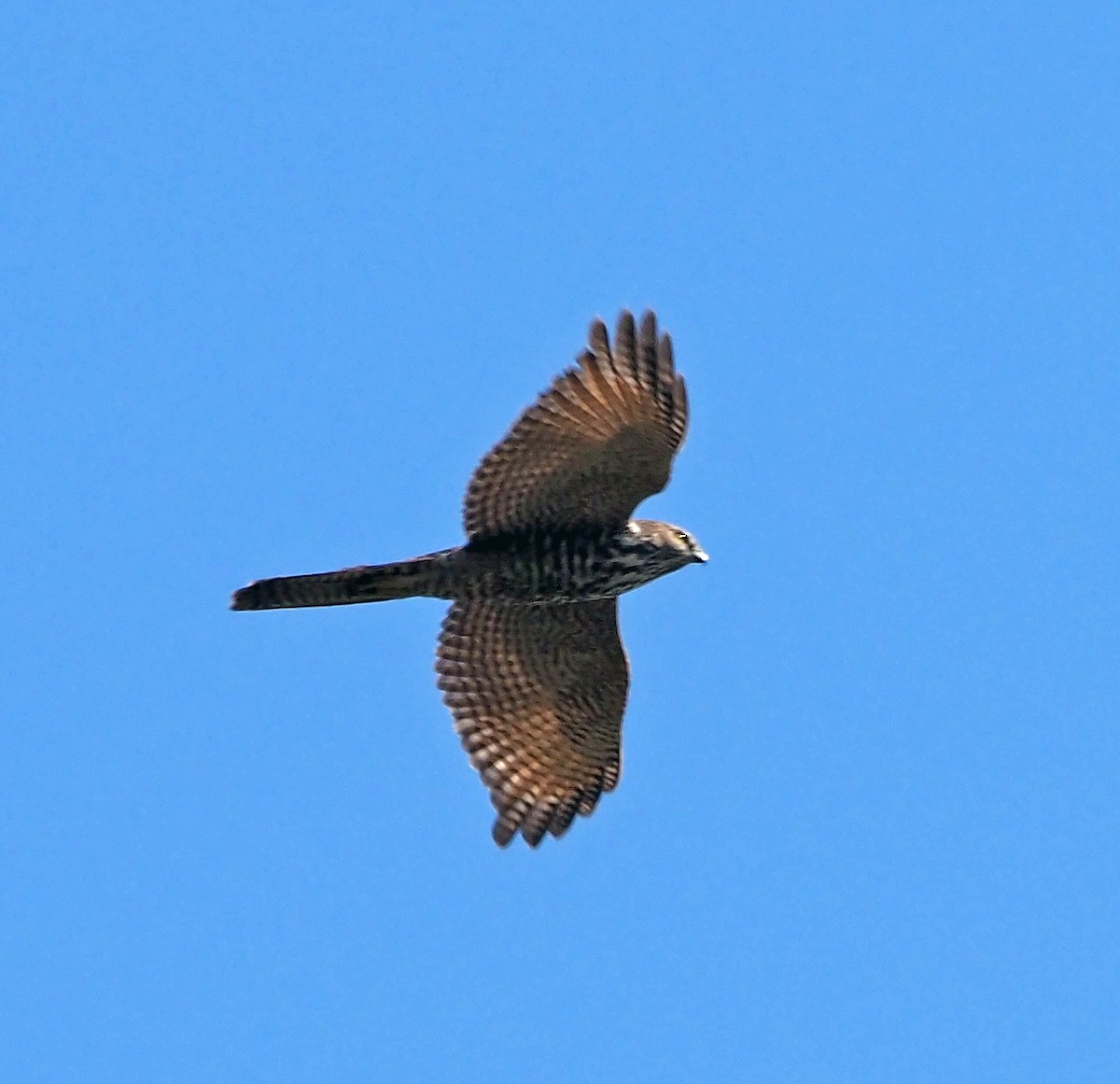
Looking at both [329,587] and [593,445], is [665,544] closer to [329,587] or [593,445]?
[593,445]

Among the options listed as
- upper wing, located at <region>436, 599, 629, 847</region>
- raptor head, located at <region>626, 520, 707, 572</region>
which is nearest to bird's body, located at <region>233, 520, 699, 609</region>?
raptor head, located at <region>626, 520, 707, 572</region>

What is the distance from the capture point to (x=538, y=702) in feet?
59.3

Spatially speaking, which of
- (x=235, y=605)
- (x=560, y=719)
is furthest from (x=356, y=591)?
(x=560, y=719)

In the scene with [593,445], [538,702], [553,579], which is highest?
[593,445]

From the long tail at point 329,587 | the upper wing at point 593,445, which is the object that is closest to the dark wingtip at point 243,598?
the long tail at point 329,587

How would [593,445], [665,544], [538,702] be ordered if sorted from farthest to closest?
[538,702]
[665,544]
[593,445]

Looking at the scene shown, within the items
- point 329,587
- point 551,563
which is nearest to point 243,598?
point 329,587

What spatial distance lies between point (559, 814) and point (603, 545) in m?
2.20

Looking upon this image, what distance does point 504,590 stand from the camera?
17266 mm

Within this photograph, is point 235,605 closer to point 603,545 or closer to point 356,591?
point 356,591

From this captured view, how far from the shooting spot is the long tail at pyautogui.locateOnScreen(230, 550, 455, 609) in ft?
54.9

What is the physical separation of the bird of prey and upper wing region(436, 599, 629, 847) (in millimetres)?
10

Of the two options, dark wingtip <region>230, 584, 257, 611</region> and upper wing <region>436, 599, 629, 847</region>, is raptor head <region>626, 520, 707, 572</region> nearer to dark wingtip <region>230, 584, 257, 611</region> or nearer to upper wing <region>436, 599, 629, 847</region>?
upper wing <region>436, 599, 629, 847</region>

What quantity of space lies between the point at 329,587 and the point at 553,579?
165 cm
